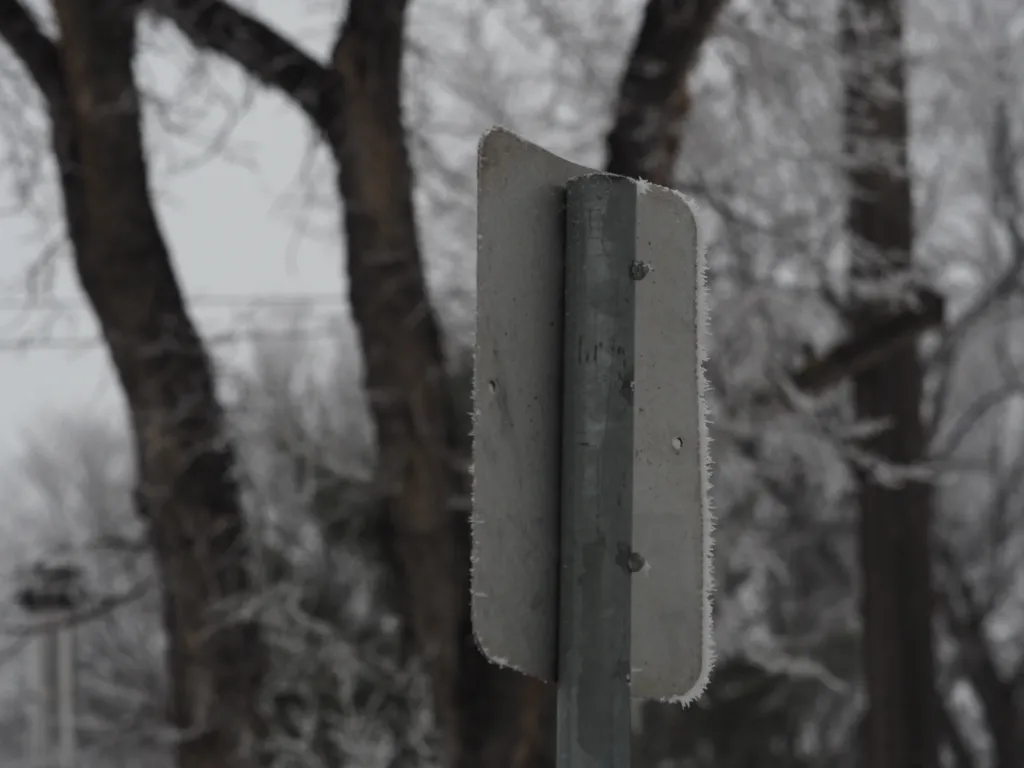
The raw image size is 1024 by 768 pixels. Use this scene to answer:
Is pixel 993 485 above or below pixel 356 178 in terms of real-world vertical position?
below

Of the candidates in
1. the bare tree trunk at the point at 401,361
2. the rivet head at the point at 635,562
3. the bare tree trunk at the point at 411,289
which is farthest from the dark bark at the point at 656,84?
the rivet head at the point at 635,562

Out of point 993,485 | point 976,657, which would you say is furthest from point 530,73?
point 993,485

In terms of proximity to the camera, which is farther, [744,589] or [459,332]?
[744,589]

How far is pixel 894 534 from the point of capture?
977cm

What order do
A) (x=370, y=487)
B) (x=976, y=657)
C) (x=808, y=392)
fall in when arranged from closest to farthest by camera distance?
(x=370, y=487) < (x=808, y=392) < (x=976, y=657)

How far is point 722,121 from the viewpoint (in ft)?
26.1

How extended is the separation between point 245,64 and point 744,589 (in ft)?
43.5

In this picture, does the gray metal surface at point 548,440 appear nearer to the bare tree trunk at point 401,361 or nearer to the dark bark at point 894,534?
the bare tree trunk at point 401,361

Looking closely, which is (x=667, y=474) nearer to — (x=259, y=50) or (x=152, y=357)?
(x=152, y=357)

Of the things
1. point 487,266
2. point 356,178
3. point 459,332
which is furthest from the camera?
point 459,332

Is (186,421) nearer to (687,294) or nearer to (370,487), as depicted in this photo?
(370,487)

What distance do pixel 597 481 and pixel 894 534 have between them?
8.43 m

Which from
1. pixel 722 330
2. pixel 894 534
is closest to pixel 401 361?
pixel 722 330

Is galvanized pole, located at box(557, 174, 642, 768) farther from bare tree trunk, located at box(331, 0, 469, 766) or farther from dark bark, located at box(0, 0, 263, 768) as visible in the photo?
dark bark, located at box(0, 0, 263, 768)
